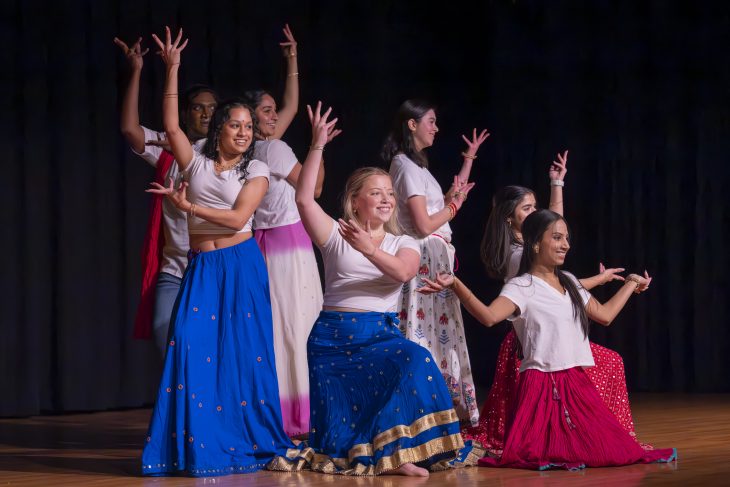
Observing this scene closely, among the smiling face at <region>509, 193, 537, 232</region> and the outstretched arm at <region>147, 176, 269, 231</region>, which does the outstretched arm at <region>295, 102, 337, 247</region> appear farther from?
the smiling face at <region>509, 193, 537, 232</region>

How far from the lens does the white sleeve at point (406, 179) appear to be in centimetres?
459

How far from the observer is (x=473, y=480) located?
357cm

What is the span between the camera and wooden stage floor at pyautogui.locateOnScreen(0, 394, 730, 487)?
3.54m

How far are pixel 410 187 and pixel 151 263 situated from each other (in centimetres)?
110

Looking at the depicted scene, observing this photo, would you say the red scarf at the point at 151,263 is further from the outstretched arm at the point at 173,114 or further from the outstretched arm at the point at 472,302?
the outstretched arm at the point at 472,302

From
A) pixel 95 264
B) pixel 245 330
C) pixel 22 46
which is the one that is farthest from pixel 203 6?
pixel 245 330

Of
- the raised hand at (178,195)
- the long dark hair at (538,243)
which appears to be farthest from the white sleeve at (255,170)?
the long dark hair at (538,243)

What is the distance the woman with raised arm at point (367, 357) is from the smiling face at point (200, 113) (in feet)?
2.47

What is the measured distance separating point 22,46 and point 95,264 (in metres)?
1.25

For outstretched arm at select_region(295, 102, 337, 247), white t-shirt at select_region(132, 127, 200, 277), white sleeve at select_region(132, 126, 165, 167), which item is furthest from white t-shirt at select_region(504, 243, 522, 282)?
white sleeve at select_region(132, 126, 165, 167)

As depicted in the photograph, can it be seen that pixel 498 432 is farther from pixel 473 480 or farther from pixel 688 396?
pixel 688 396

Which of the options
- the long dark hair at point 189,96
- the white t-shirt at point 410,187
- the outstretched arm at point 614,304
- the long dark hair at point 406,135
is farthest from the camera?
the long dark hair at point 406,135

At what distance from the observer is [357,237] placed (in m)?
3.61

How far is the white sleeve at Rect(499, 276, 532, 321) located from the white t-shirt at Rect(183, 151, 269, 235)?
39.4 inches
